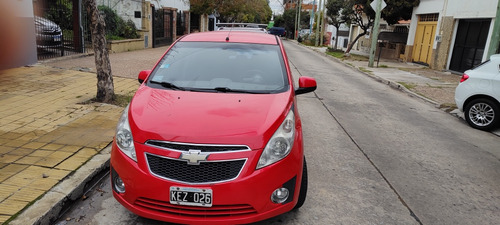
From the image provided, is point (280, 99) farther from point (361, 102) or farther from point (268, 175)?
point (361, 102)

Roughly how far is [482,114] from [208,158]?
704 cm

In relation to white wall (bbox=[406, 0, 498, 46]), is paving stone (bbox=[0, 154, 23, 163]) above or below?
below

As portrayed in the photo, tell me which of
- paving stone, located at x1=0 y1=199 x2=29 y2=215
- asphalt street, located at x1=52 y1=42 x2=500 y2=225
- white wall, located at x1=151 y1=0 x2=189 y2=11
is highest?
white wall, located at x1=151 y1=0 x2=189 y2=11

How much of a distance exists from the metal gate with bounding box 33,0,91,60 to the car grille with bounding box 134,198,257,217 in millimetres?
10784

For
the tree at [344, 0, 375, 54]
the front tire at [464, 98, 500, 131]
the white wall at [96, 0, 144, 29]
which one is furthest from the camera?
the tree at [344, 0, 375, 54]

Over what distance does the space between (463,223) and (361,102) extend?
243 inches

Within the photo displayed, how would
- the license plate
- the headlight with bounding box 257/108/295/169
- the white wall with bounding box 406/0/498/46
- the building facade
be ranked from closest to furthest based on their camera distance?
the license plate < the headlight with bounding box 257/108/295/169 < the white wall with bounding box 406/0/498/46 < the building facade

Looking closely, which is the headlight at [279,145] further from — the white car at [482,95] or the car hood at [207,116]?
the white car at [482,95]

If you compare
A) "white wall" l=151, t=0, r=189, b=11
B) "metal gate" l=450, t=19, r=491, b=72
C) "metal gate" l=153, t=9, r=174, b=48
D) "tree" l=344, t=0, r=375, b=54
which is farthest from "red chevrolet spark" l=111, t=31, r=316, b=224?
"tree" l=344, t=0, r=375, b=54

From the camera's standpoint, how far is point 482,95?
7441 millimetres

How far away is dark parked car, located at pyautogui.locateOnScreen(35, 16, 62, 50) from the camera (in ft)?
37.4

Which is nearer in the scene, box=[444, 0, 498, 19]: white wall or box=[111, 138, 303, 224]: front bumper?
box=[111, 138, 303, 224]: front bumper

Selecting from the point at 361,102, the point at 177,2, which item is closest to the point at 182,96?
the point at 361,102

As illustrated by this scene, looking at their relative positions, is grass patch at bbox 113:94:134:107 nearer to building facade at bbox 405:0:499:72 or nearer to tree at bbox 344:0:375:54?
building facade at bbox 405:0:499:72
